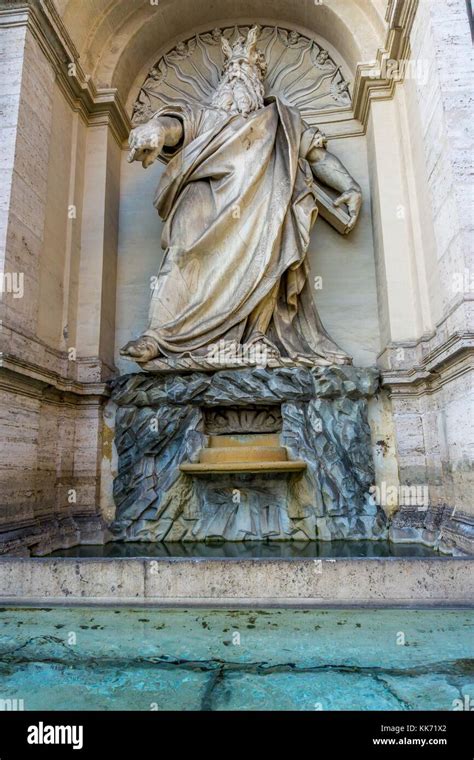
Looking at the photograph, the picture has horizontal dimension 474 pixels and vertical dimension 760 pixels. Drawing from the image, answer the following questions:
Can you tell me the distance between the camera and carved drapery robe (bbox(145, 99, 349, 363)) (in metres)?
5.45

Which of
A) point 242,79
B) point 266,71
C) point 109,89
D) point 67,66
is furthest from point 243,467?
point 266,71

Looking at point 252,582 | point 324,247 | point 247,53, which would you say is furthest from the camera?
point 324,247

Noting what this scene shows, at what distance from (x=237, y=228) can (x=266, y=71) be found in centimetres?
284

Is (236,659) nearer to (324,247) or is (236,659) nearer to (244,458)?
(244,458)

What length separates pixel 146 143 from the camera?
16.8ft

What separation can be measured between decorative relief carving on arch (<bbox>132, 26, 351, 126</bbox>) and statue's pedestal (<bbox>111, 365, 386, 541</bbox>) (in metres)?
3.99

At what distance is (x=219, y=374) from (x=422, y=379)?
6.40ft

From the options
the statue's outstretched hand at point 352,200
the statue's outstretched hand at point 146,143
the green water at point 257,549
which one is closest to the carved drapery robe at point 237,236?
the statue's outstretched hand at point 352,200

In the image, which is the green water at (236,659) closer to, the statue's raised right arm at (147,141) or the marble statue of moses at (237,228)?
the marble statue of moses at (237,228)

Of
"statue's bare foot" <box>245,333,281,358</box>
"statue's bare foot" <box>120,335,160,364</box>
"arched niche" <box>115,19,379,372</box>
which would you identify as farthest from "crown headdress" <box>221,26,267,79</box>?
"statue's bare foot" <box>120,335,160,364</box>

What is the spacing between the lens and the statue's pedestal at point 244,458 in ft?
16.2

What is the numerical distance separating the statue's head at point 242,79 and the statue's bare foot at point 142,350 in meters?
2.83
